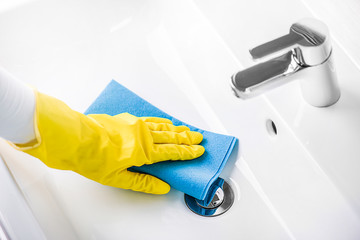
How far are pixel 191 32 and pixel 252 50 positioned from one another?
1.23 ft

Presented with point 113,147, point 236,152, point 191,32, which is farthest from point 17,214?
point 191,32

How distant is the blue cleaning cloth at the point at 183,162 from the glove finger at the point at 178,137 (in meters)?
0.02

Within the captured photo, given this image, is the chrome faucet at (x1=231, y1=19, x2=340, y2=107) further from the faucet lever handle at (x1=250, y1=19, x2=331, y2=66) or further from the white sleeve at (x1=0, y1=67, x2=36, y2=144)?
the white sleeve at (x1=0, y1=67, x2=36, y2=144)

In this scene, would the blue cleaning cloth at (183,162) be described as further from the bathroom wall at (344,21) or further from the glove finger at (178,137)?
the bathroom wall at (344,21)

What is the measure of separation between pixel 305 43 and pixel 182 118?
357 millimetres

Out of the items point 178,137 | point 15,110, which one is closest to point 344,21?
point 178,137

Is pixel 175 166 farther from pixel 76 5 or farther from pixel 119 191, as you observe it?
pixel 76 5

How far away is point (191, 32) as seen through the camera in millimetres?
910

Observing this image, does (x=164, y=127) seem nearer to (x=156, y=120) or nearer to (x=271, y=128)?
(x=156, y=120)

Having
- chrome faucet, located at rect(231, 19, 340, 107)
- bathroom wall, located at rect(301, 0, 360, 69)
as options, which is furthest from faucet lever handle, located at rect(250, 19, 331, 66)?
bathroom wall, located at rect(301, 0, 360, 69)

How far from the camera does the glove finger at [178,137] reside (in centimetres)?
76

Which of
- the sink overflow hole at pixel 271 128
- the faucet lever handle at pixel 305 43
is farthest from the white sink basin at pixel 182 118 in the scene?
the faucet lever handle at pixel 305 43

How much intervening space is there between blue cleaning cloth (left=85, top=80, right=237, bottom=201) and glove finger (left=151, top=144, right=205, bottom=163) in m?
0.01

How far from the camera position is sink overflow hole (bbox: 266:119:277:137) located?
0.73 m
